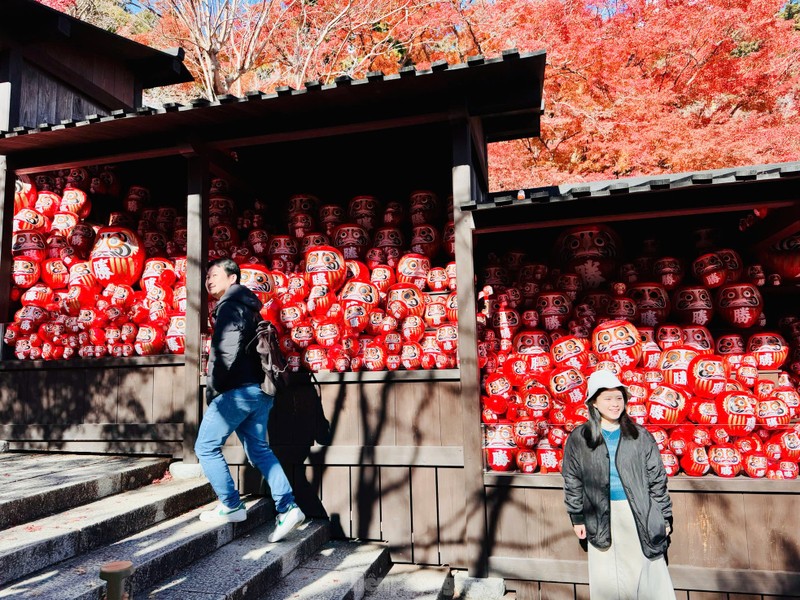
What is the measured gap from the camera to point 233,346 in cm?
445

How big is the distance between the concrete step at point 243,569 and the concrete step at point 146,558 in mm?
43

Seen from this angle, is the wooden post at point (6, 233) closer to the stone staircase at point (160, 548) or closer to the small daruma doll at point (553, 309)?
the stone staircase at point (160, 548)

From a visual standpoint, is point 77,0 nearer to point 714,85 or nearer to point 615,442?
point 714,85

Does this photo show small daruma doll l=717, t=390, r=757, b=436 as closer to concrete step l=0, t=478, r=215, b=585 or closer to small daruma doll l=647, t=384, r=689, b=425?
small daruma doll l=647, t=384, r=689, b=425

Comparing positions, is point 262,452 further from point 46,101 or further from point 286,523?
point 46,101

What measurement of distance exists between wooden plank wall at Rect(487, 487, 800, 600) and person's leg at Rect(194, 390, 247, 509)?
2426mm

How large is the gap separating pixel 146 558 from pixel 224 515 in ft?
3.06

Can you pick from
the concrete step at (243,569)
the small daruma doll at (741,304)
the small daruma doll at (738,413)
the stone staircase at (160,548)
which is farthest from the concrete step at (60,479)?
the small daruma doll at (741,304)

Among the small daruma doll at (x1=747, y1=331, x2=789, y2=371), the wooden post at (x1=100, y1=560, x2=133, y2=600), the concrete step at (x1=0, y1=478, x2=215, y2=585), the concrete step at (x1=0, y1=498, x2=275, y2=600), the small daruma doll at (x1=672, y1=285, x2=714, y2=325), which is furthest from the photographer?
the small daruma doll at (x1=672, y1=285, x2=714, y2=325)

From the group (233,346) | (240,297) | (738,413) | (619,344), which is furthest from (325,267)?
(738,413)

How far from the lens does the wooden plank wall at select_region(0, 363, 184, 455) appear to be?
229 inches

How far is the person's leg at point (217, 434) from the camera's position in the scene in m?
4.47

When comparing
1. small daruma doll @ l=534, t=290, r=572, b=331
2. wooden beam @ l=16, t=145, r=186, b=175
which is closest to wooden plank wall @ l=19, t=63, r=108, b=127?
wooden beam @ l=16, t=145, r=186, b=175

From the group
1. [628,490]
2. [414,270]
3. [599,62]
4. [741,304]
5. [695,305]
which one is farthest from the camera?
[599,62]
